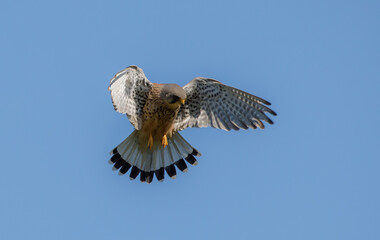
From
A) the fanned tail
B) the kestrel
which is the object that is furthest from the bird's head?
the fanned tail

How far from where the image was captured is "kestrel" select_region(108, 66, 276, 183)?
8.22 meters

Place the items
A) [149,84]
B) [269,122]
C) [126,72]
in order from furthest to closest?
[269,122] → [149,84] → [126,72]

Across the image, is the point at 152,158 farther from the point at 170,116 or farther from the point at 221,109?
the point at 221,109

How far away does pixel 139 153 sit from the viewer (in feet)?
30.0

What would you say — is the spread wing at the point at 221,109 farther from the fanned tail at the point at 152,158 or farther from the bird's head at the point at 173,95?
the bird's head at the point at 173,95

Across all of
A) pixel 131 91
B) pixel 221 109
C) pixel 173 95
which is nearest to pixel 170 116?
pixel 173 95

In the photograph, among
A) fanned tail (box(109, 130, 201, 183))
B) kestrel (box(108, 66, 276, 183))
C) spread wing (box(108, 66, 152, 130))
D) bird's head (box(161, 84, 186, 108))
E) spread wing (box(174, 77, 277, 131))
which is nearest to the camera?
spread wing (box(108, 66, 152, 130))

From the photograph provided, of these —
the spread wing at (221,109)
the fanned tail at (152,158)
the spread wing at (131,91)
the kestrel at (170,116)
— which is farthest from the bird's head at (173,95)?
the fanned tail at (152,158)

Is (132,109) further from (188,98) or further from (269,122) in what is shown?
(269,122)

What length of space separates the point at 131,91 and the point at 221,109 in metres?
1.49

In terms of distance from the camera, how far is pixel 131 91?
26.9 ft

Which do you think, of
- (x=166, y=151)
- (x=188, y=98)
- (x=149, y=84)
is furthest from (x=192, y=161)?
(x=149, y=84)

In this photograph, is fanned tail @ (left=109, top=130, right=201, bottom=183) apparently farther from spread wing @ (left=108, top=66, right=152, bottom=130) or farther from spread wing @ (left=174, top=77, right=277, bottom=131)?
spread wing @ (left=108, top=66, right=152, bottom=130)

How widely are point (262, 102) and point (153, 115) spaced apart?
5.13ft
